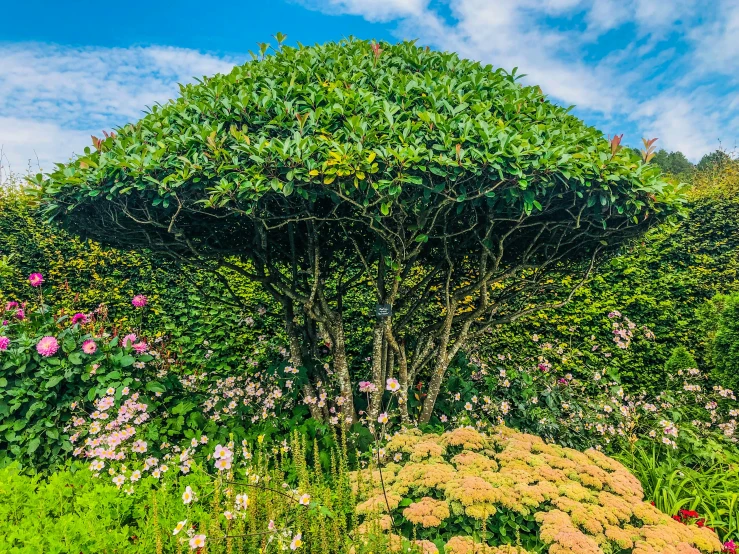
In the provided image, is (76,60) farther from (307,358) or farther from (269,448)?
(269,448)

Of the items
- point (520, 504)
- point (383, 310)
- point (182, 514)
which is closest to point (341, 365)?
point (383, 310)

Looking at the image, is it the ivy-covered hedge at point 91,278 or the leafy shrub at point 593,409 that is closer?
the leafy shrub at point 593,409

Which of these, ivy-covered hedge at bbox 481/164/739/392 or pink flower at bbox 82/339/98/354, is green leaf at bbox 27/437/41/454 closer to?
pink flower at bbox 82/339/98/354

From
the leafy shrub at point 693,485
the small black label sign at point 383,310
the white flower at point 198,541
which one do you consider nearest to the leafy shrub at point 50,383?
the small black label sign at point 383,310

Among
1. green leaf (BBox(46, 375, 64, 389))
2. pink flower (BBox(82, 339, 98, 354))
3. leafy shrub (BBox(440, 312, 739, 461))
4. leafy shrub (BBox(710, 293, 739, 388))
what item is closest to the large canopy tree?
leafy shrub (BBox(440, 312, 739, 461))

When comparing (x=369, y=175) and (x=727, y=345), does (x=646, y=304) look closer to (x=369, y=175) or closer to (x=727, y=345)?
(x=727, y=345)

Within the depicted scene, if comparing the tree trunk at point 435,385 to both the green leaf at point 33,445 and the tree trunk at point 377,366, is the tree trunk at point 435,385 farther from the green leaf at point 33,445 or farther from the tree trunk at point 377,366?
the green leaf at point 33,445

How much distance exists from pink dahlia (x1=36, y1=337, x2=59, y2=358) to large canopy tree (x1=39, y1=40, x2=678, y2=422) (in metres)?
1.12

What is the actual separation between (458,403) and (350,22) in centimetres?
367

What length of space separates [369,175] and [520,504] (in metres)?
1.92

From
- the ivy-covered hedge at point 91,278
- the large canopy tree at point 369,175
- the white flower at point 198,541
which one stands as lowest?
the white flower at point 198,541

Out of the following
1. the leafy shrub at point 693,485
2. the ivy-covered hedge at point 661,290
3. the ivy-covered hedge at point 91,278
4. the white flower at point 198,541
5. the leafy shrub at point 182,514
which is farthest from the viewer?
the ivy-covered hedge at point 91,278

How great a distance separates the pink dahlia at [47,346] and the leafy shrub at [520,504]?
2877mm

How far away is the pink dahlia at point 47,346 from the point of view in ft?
12.1
